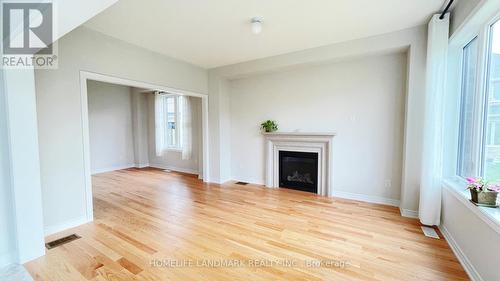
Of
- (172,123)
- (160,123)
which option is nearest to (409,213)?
(172,123)

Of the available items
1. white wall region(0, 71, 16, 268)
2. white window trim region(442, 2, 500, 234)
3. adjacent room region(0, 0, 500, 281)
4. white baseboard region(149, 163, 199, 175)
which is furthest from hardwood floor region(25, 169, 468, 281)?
white baseboard region(149, 163, 199, 175)

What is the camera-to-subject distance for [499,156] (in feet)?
6.10

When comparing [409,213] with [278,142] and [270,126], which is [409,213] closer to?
[278,142]

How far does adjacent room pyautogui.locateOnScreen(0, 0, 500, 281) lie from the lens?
6.17 feet

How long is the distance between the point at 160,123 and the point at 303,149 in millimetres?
4473

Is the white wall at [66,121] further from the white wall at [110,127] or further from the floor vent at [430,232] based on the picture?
the floor vent at [430,232]

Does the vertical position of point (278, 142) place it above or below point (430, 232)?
above

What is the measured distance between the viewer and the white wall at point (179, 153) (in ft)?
18.4

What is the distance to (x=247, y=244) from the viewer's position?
228cm

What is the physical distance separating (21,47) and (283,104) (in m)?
3.65

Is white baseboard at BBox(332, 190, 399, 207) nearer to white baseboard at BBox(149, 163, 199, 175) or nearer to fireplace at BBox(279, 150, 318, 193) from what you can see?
fireplace at BBox(279, 150, 318, 193)

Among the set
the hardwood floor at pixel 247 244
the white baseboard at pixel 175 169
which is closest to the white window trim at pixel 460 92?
the hardwood floor at pixel 247 244

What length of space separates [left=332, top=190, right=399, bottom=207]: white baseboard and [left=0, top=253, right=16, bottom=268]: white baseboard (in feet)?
13.7

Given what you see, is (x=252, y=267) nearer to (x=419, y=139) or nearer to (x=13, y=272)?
A: (x=13, y=272)
